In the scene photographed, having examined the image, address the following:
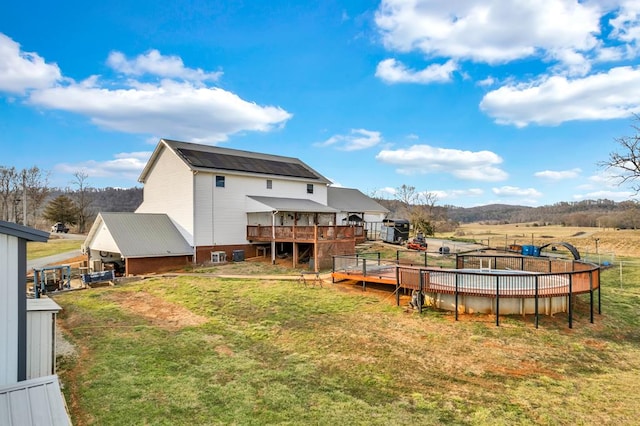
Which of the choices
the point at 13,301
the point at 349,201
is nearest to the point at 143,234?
the point at 13,301

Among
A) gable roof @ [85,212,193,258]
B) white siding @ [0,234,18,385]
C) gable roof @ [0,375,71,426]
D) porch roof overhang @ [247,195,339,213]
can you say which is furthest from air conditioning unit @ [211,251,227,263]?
gable roof @ [0,375,71,426]

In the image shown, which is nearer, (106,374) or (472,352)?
(106,374)

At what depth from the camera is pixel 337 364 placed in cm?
870

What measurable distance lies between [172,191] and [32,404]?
21.5 m

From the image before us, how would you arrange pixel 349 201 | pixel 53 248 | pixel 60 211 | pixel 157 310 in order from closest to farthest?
pixel 157 310 < pixel 53 248 < pixel 349 201 < pixel 60 211

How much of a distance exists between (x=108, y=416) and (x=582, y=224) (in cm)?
9402

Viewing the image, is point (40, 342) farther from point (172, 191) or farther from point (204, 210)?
point (172, 191)

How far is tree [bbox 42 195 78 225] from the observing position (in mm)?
51250

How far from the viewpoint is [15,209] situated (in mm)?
53375

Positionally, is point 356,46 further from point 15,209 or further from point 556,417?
point 15,209

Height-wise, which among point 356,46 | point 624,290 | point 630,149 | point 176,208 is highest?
point 356,46

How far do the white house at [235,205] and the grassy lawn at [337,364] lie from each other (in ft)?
31.2

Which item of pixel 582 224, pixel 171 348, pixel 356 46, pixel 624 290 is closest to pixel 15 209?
pixel 356 46

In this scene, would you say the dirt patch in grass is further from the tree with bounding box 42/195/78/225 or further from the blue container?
the tree with bounding box 42/195/78/225
